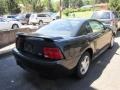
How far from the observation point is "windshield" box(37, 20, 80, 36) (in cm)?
537

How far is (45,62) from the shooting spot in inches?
175

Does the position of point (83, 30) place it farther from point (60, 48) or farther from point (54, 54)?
point (54, 54)

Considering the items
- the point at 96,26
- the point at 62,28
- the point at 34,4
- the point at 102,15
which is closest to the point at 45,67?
the point at 62,28

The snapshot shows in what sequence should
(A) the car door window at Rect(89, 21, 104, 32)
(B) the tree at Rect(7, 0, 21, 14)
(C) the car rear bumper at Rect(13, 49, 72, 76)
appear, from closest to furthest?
(C) the car rear bumper at Rect(13, 49, 72, 76) < (A) the car door window at Rect(89, 21, 104, 32) < (B) the tree at Rect(7, 0, 21, 14)

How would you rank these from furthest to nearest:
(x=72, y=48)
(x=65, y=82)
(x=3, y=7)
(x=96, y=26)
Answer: (x=3, y=7) → (x=96, y=26) → (x=65, y=82) → (x=72, y=48)

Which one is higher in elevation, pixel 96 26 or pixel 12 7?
pixel 96 26

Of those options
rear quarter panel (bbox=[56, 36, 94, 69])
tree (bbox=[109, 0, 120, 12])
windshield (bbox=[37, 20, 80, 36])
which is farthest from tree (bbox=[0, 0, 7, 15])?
rear quarter panel (bbox=[56, 36, 94, 69])

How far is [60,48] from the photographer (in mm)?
4469

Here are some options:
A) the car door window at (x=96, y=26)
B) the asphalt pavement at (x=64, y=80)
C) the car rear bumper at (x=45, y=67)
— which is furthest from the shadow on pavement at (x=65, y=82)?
the car door window at (x=96, y=26)

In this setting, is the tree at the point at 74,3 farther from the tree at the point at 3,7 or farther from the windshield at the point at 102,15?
the windshield at the point at 102,15

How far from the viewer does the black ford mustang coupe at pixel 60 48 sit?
14.6 ft

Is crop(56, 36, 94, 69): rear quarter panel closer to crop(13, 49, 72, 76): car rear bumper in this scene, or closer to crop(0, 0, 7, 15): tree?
crop(13, 49, 72, 76): car rear bumper

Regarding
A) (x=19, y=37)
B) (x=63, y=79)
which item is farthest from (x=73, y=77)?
(x=19, y=37)

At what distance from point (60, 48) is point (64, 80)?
104 centimetres
